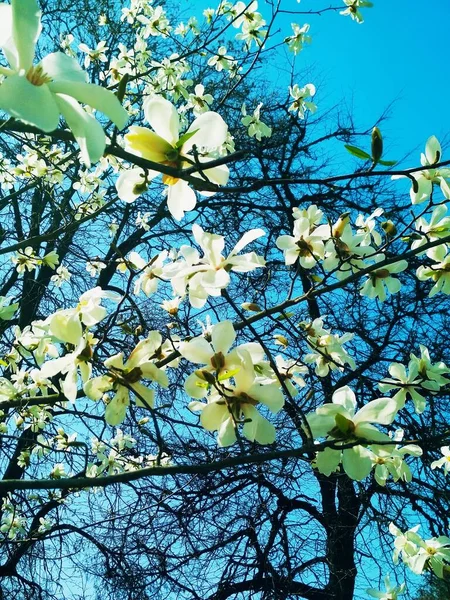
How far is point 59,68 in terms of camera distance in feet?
1.93

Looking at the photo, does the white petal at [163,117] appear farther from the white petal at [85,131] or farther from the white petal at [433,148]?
the white petal at [433,148]

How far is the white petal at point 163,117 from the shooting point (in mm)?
858

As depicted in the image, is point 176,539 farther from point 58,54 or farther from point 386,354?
point 58,54

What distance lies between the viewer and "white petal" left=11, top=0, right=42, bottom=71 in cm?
55

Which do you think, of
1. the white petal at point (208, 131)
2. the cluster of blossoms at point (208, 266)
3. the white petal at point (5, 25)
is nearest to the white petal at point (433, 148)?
the cluster of blossoms at point (208, 266)

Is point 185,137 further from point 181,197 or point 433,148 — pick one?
point 433,148

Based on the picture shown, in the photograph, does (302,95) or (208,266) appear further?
(302,95)

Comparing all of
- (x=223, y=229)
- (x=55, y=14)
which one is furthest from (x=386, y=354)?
(x=55, y=14)

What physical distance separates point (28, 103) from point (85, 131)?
6 cm

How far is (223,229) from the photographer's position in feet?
14.8

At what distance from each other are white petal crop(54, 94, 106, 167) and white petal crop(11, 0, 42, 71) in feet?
0.16

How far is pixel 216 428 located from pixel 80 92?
24.9 inches

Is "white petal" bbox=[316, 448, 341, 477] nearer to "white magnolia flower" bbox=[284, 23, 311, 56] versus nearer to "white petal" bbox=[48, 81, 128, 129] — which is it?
"white petal" bbox=[48, 81, 128, 129]

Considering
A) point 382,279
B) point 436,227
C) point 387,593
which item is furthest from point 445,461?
point 436,227
